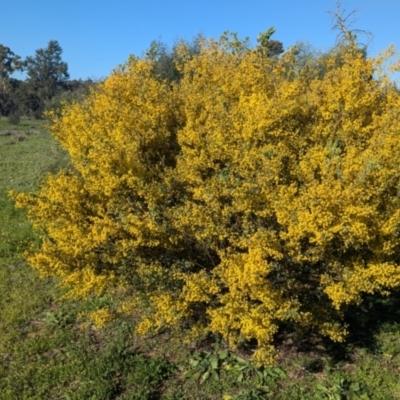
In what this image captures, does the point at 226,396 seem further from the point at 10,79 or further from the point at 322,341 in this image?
the point at 10,79

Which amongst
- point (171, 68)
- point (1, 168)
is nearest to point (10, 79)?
point (1, 168)

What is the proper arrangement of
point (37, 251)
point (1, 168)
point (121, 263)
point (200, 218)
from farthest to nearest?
1. point (1, 168)
2. point (37, 251)
3. point (121, 263)
4. point (200, 218)

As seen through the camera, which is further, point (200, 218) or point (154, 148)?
point (154, 148)

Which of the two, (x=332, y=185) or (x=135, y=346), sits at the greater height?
(x=332, y=185)

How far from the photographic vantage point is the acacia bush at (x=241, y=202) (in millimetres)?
3785

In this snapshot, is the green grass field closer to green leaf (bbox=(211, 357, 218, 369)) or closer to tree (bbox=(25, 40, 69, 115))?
green leaf (bbox=(211, 357, 218, 369))

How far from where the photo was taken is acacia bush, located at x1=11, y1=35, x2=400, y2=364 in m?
3.79

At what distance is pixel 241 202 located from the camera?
3.96 metres

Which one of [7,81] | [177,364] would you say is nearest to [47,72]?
[7,81]

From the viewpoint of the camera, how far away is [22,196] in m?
4.60

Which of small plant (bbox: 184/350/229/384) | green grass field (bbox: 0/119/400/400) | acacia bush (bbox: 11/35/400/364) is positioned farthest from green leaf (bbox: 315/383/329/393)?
small plant (bbox: 184/350/229/384)

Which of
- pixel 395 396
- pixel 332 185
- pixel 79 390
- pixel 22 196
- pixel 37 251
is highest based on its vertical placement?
pixel 332 185

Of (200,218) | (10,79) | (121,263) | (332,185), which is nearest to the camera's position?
(332,185)

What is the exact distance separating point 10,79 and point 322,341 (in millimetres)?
54373
